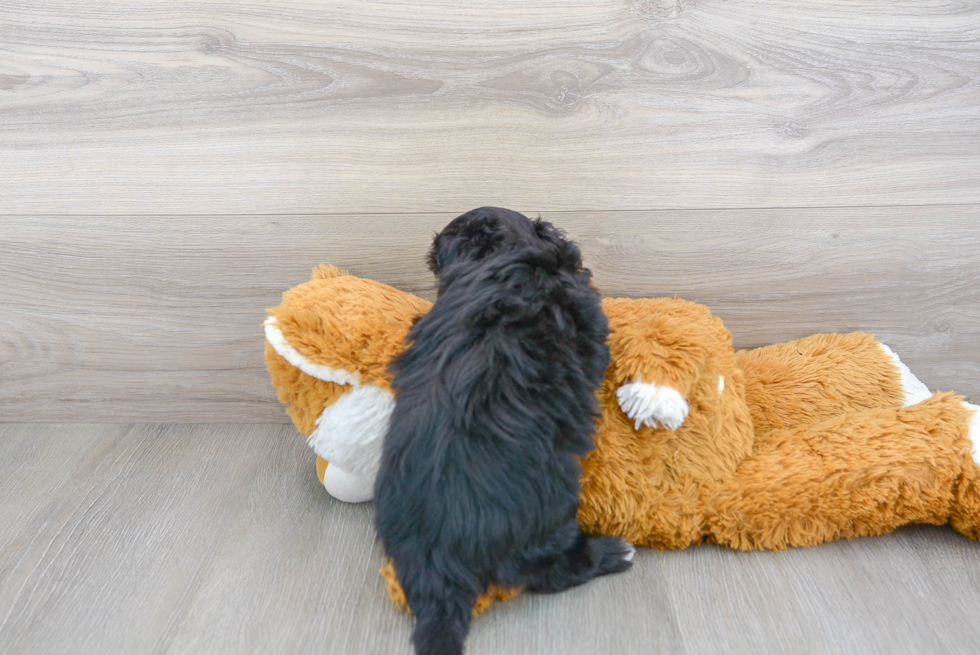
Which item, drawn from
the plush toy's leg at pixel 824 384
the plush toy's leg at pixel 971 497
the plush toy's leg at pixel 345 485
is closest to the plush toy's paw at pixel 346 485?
the plush toy's leg at pixel 345 485

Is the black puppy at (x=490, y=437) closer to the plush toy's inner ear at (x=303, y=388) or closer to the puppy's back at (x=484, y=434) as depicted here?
the puppy's back at (x=484, y=434)

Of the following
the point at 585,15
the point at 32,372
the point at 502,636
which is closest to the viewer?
the point at 502,636

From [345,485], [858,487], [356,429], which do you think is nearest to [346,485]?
[345,485]

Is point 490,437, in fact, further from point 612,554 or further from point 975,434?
point 975,434

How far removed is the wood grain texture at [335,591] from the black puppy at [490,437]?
66mm

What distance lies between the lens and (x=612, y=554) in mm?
682

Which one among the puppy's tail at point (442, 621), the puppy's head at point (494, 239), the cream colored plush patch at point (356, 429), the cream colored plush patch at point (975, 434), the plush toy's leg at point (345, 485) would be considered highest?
the puppy's head at point (494, 239)

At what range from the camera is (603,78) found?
33.1 inches

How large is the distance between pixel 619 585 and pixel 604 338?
270 millimetres

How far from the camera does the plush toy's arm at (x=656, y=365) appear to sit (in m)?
0.65

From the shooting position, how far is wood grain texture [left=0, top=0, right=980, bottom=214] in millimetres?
830

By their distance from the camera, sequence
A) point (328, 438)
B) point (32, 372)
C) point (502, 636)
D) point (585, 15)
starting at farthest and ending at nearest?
1. point (32, 372)
2. point (585, 15)
3. point (328, 438)
4. point (502, 636)

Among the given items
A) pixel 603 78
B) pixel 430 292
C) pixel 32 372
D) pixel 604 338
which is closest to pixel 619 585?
pixel 604 338

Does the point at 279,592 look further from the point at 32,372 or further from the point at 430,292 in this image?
the point at 32,372
